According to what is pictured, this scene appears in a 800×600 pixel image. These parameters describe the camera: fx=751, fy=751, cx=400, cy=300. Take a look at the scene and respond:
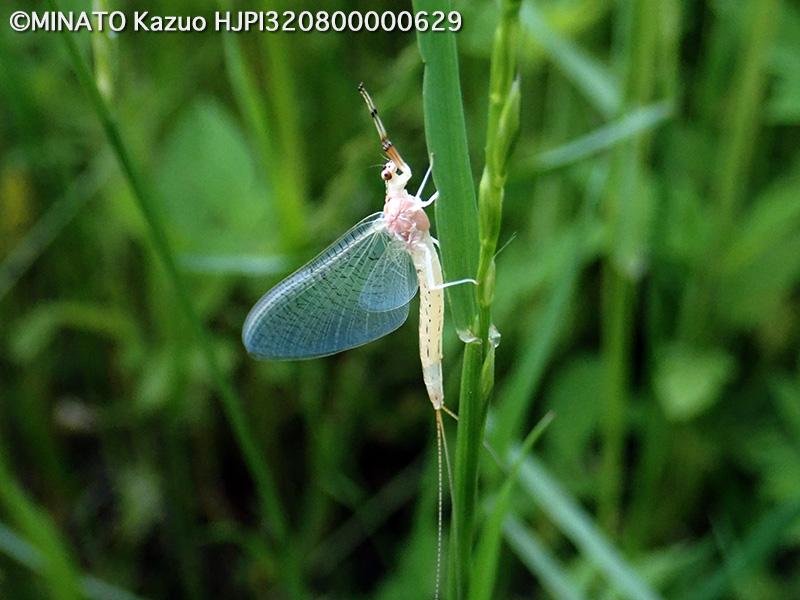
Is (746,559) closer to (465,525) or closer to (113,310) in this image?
(465,525)

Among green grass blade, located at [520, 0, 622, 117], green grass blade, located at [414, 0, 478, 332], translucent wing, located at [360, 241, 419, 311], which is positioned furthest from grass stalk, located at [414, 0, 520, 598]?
green grass blade, located at [520, 0, 622, 117]

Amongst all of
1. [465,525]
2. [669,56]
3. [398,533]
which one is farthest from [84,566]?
[669,56]

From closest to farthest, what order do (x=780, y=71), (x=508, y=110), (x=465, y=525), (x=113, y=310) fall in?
(x=508, y=110)
(x=465, y=525)
(x=780, y=71)
(x=113, y=310)

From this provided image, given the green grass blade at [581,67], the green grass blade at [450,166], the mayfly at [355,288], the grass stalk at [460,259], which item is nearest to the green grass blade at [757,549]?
the mayfly at [355,288]

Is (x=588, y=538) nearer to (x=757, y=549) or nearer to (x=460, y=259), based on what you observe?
(x=757, y=549)

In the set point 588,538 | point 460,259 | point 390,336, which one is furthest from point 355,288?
point 390,336

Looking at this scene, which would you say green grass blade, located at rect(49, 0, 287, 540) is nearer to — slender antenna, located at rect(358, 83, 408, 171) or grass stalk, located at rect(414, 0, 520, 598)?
slender antenna, located at rect(358, 83, 408, 171)
